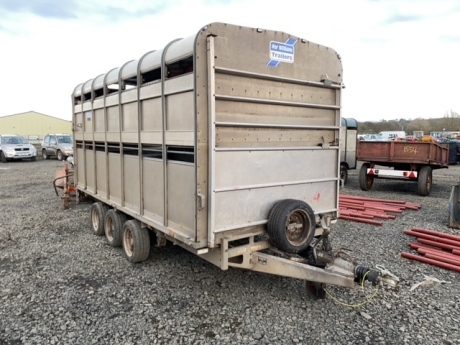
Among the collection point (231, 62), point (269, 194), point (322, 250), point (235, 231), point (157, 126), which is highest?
point (231, 62)

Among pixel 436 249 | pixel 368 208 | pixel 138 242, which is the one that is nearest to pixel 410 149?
pixel 368 208

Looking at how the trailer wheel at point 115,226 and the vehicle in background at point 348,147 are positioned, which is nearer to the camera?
the trailer wheel at point 115,226

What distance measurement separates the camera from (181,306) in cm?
393

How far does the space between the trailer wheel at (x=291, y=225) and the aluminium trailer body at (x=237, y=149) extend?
0.01m

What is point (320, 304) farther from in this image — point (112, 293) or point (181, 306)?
point (112, 293)

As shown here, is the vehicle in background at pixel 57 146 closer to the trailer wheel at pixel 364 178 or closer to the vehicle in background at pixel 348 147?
the vehicle in background at pixel 348 147

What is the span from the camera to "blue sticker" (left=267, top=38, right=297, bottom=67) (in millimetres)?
3945

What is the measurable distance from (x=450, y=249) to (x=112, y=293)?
4.99 meters

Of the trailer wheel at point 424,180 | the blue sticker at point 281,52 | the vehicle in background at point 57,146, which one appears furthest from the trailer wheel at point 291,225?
the vehicle in background at point 57,146

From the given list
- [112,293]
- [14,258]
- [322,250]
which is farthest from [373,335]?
[14,258]

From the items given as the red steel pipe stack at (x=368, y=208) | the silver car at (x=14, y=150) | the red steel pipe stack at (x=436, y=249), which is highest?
the silver car at (x=14, y=150)

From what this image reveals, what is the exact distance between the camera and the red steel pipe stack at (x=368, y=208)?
25.2ft

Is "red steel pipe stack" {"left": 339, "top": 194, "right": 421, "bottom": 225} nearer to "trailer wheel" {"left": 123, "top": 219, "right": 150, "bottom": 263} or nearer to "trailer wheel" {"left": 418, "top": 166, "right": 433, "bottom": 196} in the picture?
"trailer wheel" {"left": 418, "top": 166, "right": 433, "bottom": 196}

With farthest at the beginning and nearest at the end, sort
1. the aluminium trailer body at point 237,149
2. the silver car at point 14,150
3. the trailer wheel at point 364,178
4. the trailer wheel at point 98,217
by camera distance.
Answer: the silver car at point 14,150
the trailer wheel at point 364,178
the trailer wheel at point 98,217
the aluminium trailer body at point 237,149
